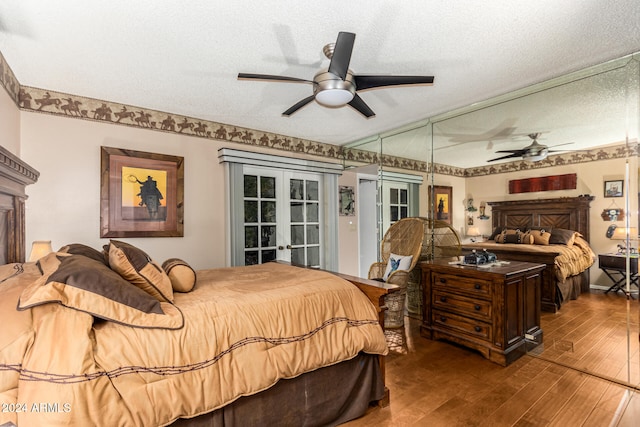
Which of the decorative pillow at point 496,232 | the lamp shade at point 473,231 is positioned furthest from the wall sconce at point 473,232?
the decorative pillow at point 496,232

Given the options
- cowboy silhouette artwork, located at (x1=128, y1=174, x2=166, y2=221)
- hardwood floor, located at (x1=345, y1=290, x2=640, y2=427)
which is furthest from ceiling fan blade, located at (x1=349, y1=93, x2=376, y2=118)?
cowboy silhouette artwork, located at (x1=128, y1=174, x2=166, y2=221)

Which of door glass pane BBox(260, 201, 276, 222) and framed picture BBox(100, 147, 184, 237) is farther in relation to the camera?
door glass pane BBox(260, 201, 276, 222)

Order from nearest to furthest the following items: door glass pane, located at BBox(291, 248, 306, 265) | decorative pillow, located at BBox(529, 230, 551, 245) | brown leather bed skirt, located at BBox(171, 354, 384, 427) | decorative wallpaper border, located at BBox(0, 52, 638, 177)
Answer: brown leather bed skirt, located at BBox(171, 354, 384, 427), decorative wallpaper border, located at BBox(0, 52, 638, 177), decorative pillow, located at BBox(529, 230, 551, 245), door glass pane, located at BBox(291, 248, 306, 265)

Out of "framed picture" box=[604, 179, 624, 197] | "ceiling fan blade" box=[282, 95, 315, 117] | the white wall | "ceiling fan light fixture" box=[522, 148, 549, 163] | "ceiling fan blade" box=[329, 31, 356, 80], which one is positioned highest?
"ceiling fan blade" box=[329, 31, 356, 80]

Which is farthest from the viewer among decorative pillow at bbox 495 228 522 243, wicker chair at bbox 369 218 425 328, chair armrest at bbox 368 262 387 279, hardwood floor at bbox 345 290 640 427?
chair armrest at bbox 368 262 387 279

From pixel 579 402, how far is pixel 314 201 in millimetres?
3462

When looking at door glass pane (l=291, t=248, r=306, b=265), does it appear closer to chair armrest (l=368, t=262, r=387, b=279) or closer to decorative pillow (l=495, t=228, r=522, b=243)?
chair armrest (l=368, t=262, r=387, b=279)

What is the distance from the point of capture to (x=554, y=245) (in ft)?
8.96

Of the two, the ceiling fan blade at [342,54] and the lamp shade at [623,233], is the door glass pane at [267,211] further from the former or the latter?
the lamp shade at [623,233]

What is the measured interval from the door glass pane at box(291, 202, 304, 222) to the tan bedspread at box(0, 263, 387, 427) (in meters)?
2.37

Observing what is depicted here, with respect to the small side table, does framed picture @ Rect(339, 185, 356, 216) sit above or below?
above

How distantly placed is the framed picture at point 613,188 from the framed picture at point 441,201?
1.27 m

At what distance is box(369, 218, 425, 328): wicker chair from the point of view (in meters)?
3.32

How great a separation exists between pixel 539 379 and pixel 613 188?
158 cm
